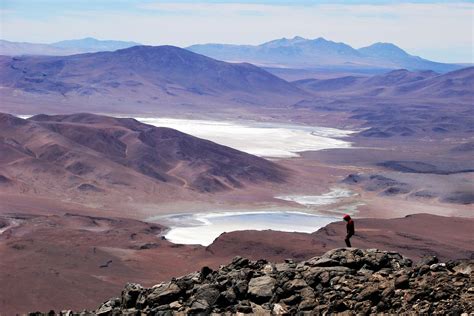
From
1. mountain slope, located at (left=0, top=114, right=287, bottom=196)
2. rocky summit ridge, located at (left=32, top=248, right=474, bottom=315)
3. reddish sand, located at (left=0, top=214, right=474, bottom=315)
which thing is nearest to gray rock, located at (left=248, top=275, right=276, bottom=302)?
rocky summit ridge, located at (left=32, top=248, right=474, bottom=315)

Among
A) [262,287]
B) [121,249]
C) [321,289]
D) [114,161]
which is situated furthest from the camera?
[114,161]

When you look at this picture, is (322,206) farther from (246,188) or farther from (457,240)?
(457,240)

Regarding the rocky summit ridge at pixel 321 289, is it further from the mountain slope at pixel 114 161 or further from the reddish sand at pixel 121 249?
the mountain slope at pixel 114 161

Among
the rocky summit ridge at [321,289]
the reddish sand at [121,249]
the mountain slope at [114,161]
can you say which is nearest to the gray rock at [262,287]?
the rocky summit ridge at [321,289]

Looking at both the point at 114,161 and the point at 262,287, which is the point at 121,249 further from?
the point at 114,161

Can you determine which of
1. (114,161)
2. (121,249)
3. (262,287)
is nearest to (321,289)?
(262,287)

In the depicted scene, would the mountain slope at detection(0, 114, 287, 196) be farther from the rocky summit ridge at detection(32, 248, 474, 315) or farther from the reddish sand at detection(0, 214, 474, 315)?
the rocky summit ridge at detection(32, 248, 474, 315)
